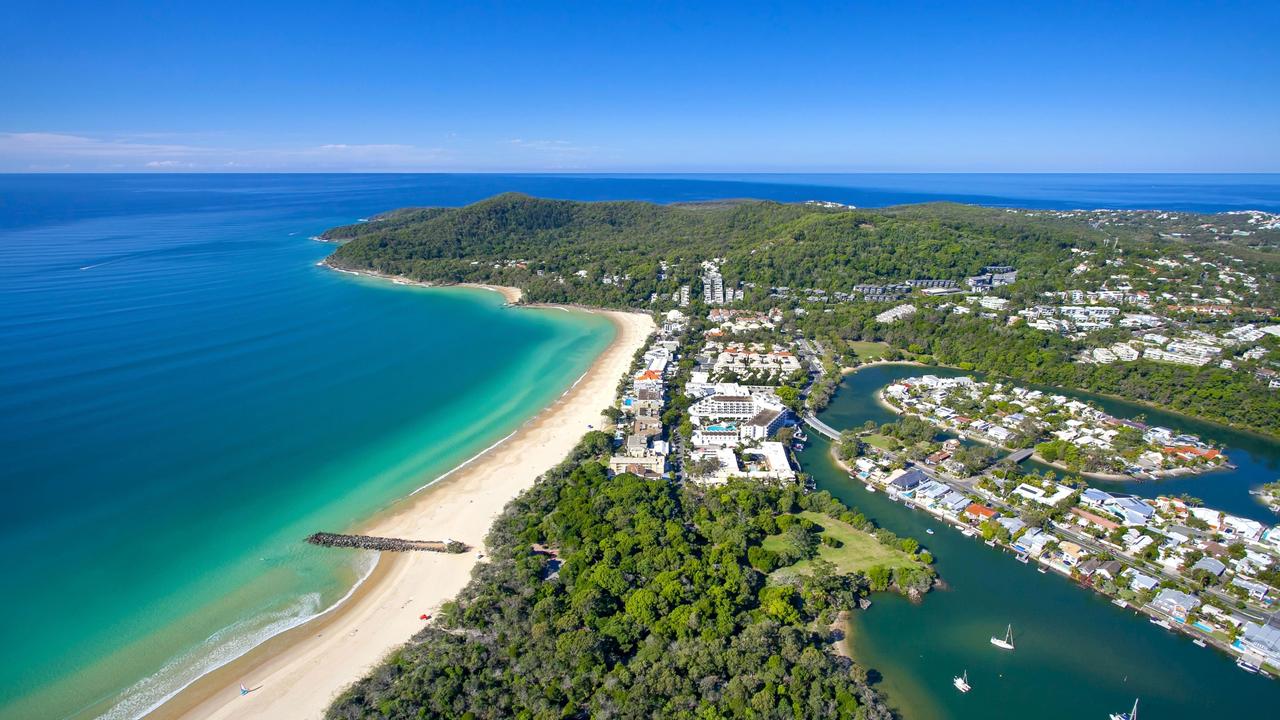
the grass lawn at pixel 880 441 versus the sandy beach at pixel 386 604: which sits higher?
the grass lawn at pixel 880 441

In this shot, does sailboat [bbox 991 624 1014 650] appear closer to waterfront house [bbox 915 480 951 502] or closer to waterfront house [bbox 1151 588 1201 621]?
waterfront house [bbox 1151 588 1201 621]

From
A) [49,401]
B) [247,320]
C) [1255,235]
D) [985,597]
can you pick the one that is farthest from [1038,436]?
[1255,235]

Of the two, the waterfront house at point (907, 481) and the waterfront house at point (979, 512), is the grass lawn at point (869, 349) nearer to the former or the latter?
the waterfront house at point (907, 481)

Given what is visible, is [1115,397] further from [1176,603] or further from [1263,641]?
[1263,641]

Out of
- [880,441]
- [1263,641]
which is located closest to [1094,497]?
[1263,641]

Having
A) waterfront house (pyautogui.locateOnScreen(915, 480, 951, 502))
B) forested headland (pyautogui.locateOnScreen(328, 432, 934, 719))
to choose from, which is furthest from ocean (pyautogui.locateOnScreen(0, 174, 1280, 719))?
waterfront house (pyautogui.locateOnScreen(915, 480, 951, 502))

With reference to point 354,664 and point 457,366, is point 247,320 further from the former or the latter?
point 354,664

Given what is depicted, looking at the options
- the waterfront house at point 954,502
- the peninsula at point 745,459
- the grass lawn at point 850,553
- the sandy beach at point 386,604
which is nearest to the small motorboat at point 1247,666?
the peninsula at point 745,459
